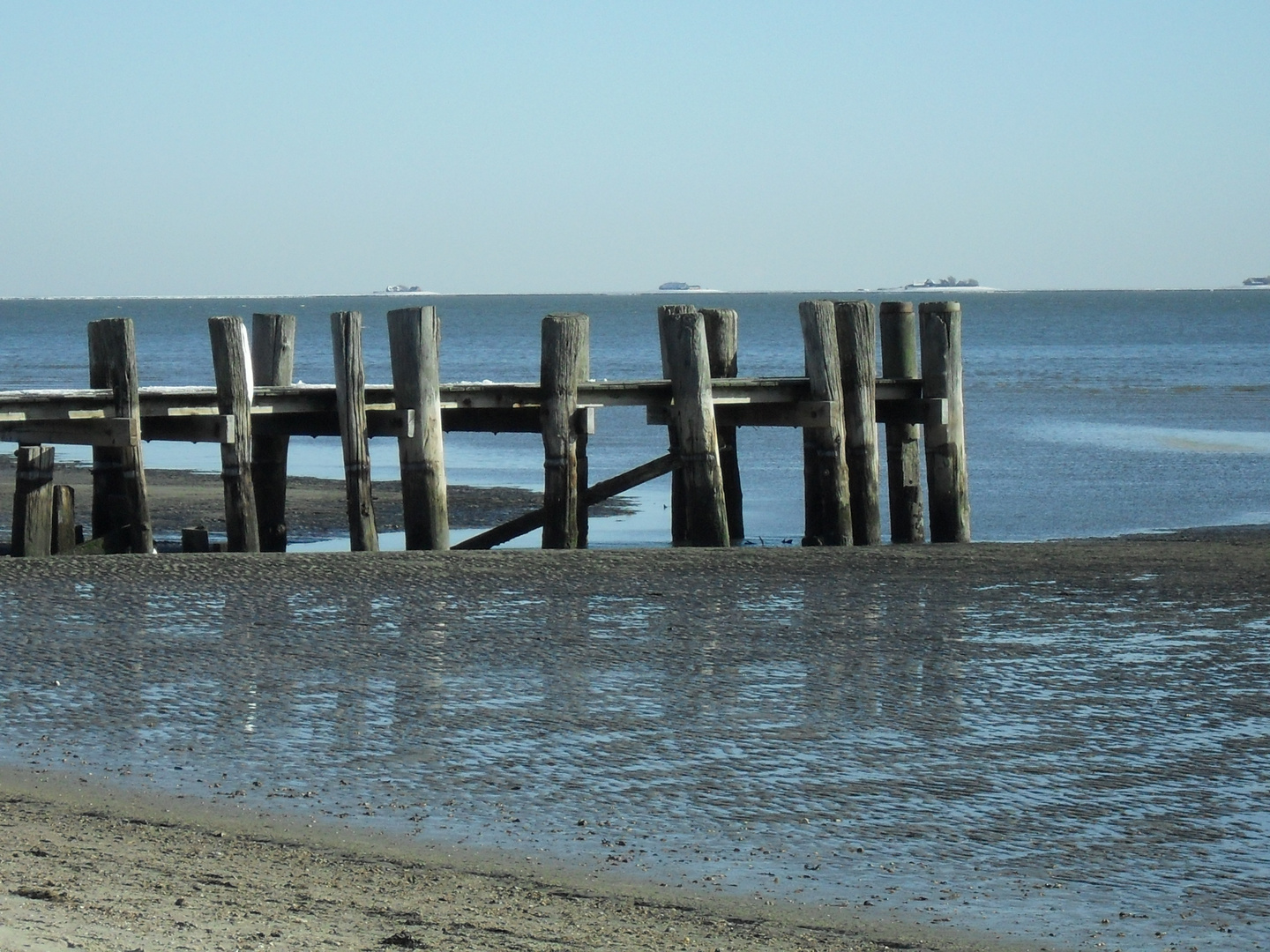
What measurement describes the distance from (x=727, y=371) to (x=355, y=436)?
3.49m

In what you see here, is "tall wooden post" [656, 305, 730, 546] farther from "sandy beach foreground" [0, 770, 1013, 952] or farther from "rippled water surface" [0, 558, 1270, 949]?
"sandy beach foreground" [0, 770, 1013, 952]

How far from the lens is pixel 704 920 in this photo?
5.56m

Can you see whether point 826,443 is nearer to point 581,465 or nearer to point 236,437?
point 581,465

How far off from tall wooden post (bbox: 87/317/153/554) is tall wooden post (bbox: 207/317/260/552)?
2.06 ft

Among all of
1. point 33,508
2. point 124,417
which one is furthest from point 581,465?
point 33,508

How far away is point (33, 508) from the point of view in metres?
13.3

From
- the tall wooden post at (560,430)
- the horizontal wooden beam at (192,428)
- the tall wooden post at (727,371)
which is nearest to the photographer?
the horizontal wooden beam at (192,428)

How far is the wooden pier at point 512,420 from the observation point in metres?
13.5

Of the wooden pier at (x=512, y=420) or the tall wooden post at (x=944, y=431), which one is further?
the tall wooden post at (x=944, y=431)

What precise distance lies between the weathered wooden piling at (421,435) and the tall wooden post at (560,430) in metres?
0.85

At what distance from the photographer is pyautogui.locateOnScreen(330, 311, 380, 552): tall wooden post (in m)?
14.0

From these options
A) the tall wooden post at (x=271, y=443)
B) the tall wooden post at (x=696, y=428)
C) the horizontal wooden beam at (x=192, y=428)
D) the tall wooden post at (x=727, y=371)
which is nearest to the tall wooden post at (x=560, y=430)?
the tall wooden post at (x=696, y=428)

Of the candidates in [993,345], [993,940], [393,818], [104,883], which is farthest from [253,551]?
[993,345]

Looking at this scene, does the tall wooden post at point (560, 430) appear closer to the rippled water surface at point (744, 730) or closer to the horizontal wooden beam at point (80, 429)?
the rippled water surface at point (744, 730)
